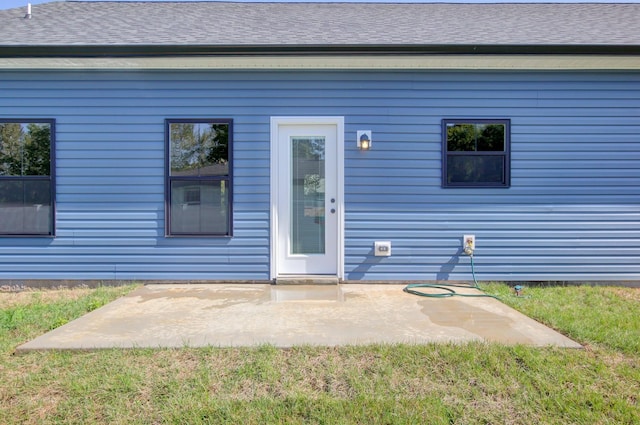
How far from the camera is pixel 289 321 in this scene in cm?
364

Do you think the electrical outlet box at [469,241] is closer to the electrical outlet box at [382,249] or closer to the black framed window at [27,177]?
the electrical outlet box at [382,249]

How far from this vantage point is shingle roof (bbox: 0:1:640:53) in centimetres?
486

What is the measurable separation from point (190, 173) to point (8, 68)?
2.65 m

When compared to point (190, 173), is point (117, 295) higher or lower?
lower

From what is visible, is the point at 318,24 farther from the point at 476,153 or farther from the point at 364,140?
the point at 476,153

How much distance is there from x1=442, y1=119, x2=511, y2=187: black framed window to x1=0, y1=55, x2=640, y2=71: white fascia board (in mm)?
737

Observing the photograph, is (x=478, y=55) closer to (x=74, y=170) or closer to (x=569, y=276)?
(x=569, y=276)

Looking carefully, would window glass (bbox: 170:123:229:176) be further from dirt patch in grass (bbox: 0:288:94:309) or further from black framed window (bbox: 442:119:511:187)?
black framed window (bbox: 442:119:511:187)

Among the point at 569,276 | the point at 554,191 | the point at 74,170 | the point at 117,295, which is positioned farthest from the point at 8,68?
the point at 569,276

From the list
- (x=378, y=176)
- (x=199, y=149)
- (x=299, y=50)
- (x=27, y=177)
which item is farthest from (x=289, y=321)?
(x=27, y=177)

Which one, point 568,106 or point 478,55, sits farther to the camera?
point 568,106

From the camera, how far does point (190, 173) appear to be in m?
5.19

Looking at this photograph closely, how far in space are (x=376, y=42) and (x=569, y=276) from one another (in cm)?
395

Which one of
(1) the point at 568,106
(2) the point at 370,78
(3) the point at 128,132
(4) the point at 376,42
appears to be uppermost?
(4) the point at 376,42
